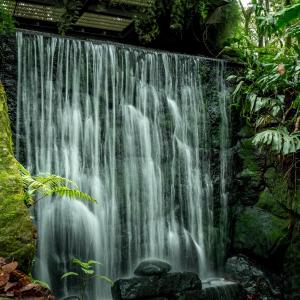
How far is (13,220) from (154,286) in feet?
9.84

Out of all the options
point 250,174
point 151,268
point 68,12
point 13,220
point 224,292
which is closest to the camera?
point 13,220

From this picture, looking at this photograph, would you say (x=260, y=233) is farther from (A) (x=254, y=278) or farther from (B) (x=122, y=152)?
(B) (x=122, y=152)

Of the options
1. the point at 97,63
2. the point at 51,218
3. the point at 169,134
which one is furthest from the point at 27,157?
the point at 169,134

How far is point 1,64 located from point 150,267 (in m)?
3.81

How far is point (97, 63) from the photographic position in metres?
7.67

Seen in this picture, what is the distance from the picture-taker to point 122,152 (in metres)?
7.42

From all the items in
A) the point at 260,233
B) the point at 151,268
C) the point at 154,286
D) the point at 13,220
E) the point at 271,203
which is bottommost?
the point at 154,286

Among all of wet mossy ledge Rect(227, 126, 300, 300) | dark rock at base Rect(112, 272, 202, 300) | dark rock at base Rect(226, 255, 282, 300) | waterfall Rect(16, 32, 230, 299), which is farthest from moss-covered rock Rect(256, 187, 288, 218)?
dark rock at base Rect(112, 272, 202, 300)

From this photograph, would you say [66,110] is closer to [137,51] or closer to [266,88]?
[137,51]

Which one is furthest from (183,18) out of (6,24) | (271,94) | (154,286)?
(154,286)

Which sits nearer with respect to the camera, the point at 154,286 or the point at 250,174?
the point at 154,286

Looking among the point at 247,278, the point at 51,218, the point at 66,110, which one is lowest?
the point at 247,278

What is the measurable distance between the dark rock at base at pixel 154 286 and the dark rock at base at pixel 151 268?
9 centimetres

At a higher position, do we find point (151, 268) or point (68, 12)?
point (68, 12)
